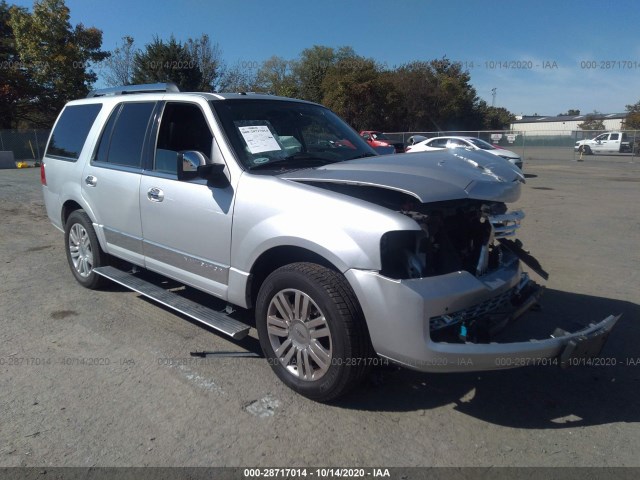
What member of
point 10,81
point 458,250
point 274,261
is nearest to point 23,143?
point 10,81

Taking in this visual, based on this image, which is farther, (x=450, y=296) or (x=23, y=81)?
(x=23, y=81)

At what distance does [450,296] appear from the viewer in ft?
9.13

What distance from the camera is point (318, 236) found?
2979mm

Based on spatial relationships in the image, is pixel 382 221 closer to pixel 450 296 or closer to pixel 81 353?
pixel 450 296

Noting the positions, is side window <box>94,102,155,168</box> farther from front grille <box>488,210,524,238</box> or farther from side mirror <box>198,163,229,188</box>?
front grille <box>488,210,524,238</box>

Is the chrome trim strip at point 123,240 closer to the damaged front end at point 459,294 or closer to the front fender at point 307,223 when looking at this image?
the front fender at point 307,223

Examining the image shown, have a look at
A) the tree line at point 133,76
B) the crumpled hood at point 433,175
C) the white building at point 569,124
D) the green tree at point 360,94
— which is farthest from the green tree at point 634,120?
the crumpled hood at point 433,175

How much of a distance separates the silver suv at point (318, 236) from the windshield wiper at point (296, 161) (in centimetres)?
2

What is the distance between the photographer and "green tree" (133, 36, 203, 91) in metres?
28.5

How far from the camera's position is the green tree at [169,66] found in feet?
93.5

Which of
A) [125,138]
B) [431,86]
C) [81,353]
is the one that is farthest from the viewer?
[431,86]

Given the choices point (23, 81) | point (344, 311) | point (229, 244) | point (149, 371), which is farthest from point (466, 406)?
point (23, 81)

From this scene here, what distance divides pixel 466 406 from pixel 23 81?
37.1 m

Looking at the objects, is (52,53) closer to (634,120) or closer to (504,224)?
(504,224)
